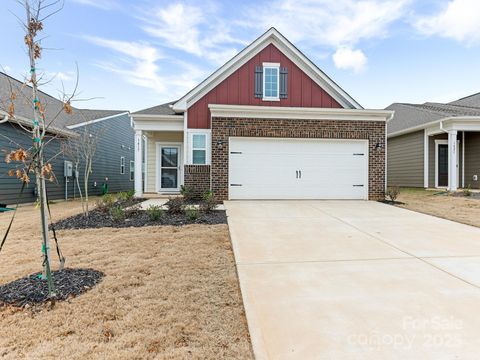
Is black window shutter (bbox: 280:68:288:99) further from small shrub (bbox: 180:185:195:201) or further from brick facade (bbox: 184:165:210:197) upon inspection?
small shrub (bbox: 180:185:195:201)

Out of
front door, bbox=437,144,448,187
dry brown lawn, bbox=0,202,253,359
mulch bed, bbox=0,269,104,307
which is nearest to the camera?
dry brown lawn, bbox=0,202,253,359

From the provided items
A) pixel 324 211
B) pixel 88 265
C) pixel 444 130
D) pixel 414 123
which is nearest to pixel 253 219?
pixel 324 211

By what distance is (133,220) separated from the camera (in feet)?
23.2

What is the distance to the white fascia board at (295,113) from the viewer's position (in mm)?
10383

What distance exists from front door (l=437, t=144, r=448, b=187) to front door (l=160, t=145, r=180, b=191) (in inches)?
518

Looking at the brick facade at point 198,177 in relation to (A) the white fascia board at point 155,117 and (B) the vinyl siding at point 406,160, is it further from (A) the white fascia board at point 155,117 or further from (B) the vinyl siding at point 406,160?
(B) the vinyl siding at point 406,160

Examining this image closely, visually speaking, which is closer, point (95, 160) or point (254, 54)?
point (254, 54)

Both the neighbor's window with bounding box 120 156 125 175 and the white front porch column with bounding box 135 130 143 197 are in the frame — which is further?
the neighbor's window with bounding box 120 156 125 175

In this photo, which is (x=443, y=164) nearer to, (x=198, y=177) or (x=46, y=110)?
(x=198, y=177)

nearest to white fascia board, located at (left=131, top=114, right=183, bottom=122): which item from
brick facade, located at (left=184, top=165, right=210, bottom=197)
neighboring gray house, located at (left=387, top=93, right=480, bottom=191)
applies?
brick facade, located at (left=184, top=165, right=210, bottom=197)

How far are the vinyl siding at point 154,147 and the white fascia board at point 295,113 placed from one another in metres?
3.64

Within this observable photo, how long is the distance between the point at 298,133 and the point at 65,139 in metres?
10.3

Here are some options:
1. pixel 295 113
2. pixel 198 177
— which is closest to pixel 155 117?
pixel 198 177

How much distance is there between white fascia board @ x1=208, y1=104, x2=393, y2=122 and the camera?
34.1 feet
